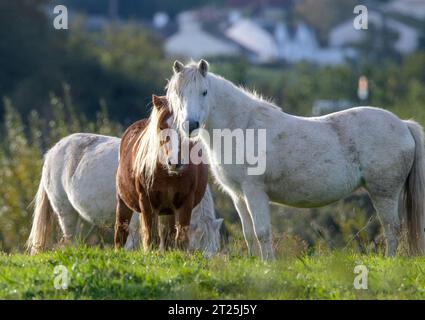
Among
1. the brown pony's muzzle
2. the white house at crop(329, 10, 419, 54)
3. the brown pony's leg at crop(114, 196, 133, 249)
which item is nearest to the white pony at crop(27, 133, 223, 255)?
the brown pony's leg at crop(114, 196, 133, 249)

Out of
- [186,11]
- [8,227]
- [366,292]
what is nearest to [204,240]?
[366,292]

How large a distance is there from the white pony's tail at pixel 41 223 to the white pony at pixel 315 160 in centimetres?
306

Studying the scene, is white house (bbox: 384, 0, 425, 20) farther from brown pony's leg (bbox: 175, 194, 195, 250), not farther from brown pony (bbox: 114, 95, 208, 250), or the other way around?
brown pony's leg (bbox: 175, 194, 195, 250)

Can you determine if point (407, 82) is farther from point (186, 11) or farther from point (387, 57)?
point (186, 11)

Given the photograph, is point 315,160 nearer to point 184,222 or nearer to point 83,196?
point 184,222

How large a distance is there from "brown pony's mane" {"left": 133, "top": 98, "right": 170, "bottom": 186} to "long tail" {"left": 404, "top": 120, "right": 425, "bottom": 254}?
2.38 m

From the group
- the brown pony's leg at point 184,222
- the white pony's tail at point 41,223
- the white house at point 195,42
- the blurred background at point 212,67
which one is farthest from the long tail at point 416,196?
the white house at point 195,42

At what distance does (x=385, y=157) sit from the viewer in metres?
9.77

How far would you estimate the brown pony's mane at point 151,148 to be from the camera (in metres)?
9.58

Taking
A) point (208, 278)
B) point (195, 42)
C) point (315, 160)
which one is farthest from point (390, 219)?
point (195, 42)

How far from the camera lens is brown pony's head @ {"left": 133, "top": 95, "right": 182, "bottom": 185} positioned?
30.5ft

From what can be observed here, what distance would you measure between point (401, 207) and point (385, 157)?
67cm

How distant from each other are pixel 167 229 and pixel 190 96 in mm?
1960

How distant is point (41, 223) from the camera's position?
12.2 meters
